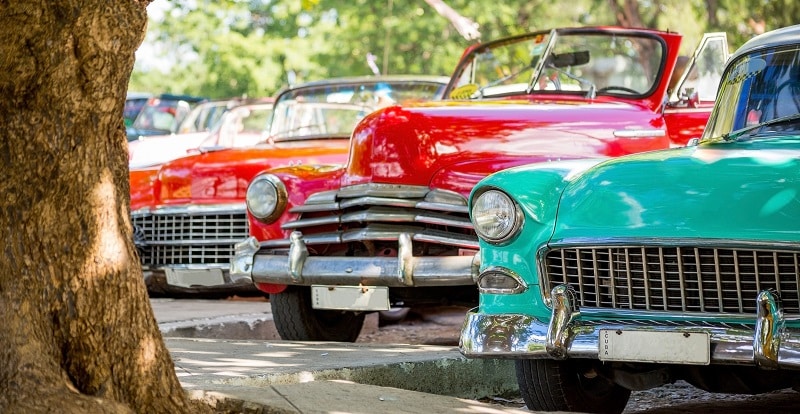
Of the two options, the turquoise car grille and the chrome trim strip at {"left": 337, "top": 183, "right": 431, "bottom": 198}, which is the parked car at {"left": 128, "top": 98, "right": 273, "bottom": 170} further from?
the turquoise car grille

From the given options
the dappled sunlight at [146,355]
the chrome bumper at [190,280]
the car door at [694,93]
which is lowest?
the chrome bumper at [190,280]

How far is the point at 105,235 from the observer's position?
13.2ft

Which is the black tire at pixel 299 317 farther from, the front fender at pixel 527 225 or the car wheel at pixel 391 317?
the front fender at pixel 527 225

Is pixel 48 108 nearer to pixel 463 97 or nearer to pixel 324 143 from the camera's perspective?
pixel 463 97

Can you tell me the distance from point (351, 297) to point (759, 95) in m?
2.47

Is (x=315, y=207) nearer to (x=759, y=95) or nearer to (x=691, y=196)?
(x=759, y=95)

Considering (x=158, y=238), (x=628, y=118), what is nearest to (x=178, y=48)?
(x=158, y=238)

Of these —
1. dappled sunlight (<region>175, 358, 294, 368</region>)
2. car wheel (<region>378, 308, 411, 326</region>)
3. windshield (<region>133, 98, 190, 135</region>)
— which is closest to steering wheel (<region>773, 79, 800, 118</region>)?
dappled sunlight (<region>175, 358, 294, 368</region>)

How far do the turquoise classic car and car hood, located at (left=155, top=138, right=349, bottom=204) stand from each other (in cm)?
424

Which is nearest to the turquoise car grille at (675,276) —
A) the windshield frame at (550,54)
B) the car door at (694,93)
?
the car door at (694,93)

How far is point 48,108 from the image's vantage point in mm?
3920

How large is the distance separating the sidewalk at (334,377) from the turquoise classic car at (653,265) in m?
0.38

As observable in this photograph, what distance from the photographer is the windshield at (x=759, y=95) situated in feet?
17.1

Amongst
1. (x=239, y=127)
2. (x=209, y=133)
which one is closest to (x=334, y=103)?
(x=239, y=127)
